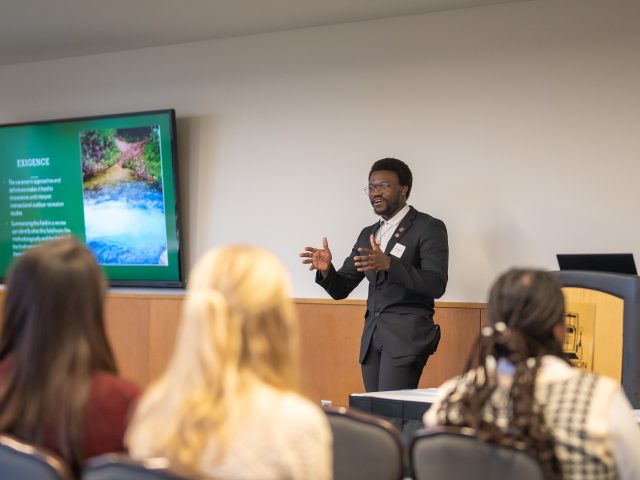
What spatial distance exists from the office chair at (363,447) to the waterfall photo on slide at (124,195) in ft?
14.4

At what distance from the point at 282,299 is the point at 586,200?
12.3 ft

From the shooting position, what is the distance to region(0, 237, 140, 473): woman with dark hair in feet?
6.10

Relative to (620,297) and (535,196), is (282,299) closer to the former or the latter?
(620,297)

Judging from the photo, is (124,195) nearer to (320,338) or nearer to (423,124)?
(320,338)

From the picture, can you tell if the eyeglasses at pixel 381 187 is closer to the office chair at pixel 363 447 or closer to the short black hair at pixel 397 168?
the short black hair at pixel 397 168

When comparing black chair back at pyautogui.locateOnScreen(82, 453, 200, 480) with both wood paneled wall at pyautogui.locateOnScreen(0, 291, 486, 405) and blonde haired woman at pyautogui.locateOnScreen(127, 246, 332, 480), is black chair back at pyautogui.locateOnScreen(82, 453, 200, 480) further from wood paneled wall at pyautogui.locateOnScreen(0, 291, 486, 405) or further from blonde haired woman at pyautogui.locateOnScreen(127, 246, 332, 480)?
wood paneled wall at pyautogui.locateOnScreen(0, 291, 486, 405)

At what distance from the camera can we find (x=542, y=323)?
1970 millimetres

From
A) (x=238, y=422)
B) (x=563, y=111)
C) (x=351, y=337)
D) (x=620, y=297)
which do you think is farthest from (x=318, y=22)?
(x=238, y=422)

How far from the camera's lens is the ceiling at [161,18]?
544 centimetres

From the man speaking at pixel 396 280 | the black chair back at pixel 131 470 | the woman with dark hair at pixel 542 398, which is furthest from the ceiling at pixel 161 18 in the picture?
the black chair back at pixel 131 470

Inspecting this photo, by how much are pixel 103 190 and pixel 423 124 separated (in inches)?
102

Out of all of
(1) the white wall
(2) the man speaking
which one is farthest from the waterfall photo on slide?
(2) the man speaking

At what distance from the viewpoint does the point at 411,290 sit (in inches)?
170

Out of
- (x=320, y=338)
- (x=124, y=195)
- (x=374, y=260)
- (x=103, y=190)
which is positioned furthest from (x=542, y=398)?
(x=103, y=190)
